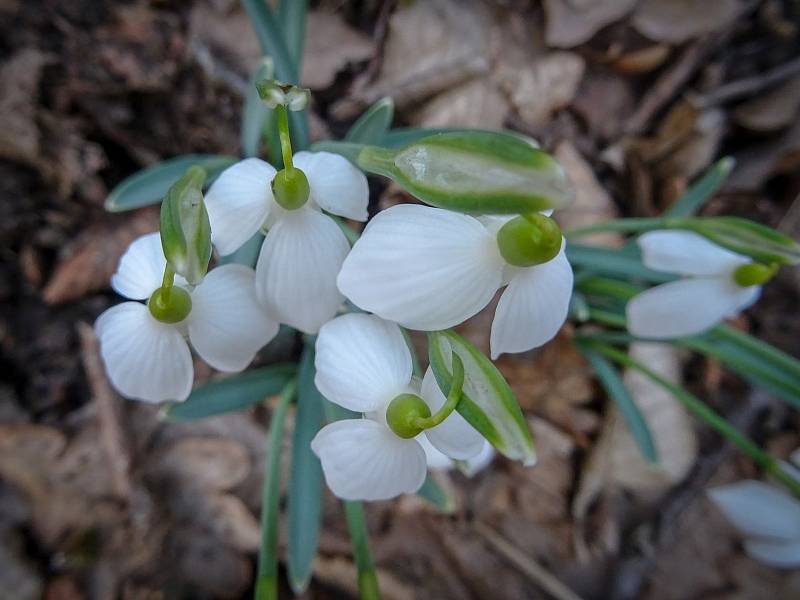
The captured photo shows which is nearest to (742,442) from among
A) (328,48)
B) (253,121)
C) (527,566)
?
(527,566)

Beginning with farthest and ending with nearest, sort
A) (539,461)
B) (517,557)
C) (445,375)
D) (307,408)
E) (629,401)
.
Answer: (539,461) → (517,557) → (629,401) → (307,408) → (445,375)

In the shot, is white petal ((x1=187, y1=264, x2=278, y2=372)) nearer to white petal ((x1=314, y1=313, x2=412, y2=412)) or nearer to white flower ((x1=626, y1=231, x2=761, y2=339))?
white petal ((x1=314, y1=313, x2=412, y2=412))

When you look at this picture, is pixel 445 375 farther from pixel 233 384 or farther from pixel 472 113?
pixel 472 113

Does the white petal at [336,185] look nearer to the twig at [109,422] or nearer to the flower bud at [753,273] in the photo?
the flower bud at [753,273]

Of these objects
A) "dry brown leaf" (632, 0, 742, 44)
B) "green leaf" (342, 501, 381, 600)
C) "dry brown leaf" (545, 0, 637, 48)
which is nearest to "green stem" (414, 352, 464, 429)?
"green leaf" (342, 501, 381, 600)

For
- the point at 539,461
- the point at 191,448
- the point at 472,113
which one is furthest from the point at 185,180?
the point at 539,461

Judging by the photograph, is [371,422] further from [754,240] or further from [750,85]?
[750,85]
